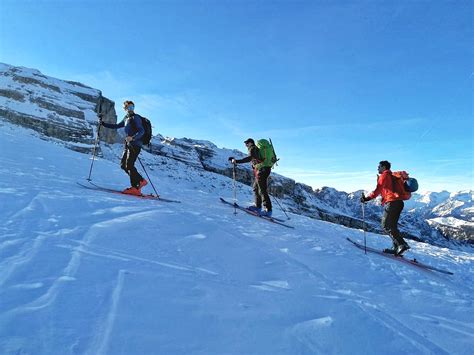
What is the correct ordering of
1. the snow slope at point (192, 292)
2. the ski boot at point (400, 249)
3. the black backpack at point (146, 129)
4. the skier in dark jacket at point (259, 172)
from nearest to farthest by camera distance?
the snow slope at point (192, 292) < the ski boot at point (400, 249) < the black backpack at point (146, 129) < the skier in dark jacket at point (259, 172)

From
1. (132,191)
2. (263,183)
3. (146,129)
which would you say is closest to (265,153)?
(263,183)

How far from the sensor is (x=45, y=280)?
3.30 m

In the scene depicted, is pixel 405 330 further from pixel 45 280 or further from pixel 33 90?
pixel 33 90

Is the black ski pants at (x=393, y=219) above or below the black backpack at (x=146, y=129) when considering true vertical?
below

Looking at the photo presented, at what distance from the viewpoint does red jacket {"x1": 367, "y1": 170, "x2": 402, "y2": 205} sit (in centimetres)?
812

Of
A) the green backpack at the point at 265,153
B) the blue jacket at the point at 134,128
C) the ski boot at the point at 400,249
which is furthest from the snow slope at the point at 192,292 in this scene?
the green backpack at the point at 265,153

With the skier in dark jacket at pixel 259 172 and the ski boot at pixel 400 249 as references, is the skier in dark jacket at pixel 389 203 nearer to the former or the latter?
the ski boot at pixel 400 249

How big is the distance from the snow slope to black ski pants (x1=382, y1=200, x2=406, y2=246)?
4.13 ft

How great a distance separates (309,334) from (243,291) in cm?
103

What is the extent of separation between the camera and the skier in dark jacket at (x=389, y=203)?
812 cm

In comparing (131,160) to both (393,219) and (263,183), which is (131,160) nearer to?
(263,183)

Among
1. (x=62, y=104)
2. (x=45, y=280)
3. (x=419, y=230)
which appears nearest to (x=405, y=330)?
(x=45, y=280)

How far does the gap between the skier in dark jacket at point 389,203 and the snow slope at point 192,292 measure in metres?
1.20

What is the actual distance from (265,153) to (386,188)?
3850mm
